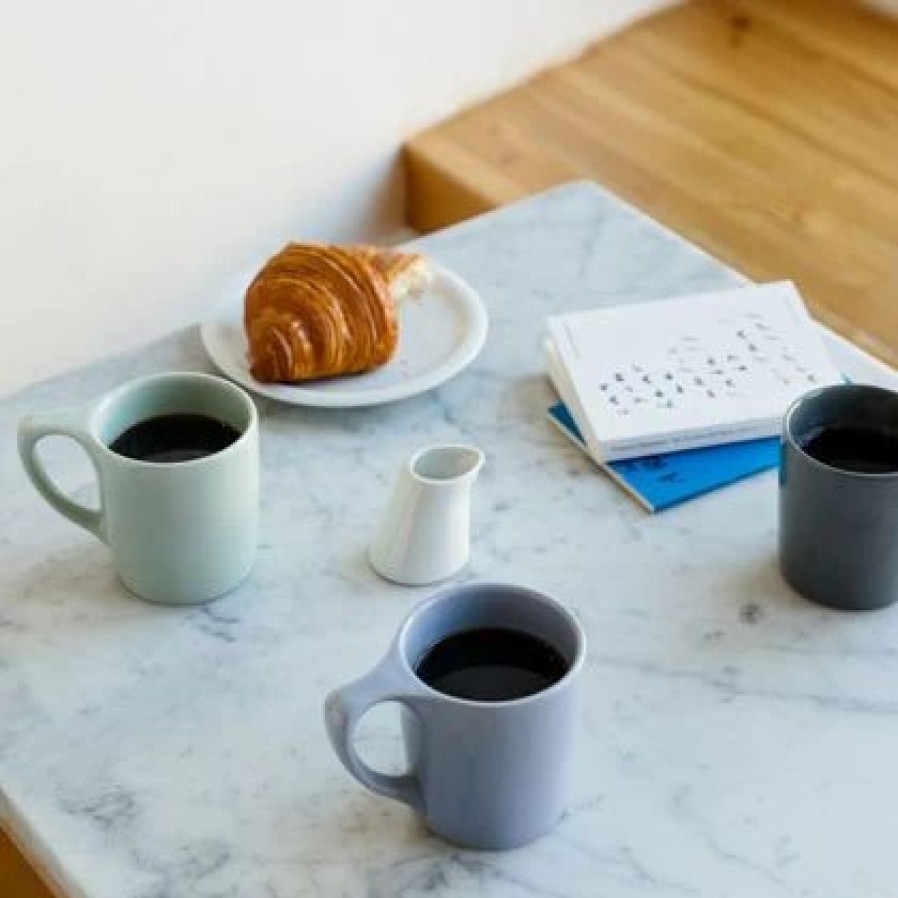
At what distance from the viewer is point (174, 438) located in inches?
38.6

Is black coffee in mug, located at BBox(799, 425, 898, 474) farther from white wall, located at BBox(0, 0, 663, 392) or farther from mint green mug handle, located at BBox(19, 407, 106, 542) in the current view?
white wall, located at BBox(0, 0, 663, 392)

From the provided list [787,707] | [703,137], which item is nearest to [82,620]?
[787,707]

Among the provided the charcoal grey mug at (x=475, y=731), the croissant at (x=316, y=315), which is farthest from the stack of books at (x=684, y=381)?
the charcoal grey mug at (x=475, y=731)

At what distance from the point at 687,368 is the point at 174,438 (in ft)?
1.11

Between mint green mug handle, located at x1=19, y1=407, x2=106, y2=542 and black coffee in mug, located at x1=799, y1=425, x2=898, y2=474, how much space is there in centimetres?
39

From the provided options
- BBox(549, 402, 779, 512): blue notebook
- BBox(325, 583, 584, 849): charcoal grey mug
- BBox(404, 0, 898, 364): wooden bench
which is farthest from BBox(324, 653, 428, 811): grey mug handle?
BBox(404, 0, 898, 364): wooden bench

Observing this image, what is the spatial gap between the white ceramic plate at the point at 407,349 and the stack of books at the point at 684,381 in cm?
6

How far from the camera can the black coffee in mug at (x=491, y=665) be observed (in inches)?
32.1

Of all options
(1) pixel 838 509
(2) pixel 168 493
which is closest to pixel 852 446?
(1) pixel 838 509

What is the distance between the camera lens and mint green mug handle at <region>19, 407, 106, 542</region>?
36.8 inches

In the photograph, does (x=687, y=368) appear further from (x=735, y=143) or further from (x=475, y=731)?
(x=735, y=143)

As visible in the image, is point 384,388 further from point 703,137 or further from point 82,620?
point 703,137

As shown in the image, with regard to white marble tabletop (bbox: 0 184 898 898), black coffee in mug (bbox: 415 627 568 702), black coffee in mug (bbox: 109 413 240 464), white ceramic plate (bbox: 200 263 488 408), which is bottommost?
white marble tabletop (bbox: 0 184 898 898)

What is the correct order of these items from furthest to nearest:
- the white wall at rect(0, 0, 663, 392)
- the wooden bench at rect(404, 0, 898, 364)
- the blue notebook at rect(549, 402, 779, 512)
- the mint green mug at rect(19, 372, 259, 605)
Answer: the wooden bench at rect(404, 0, 898, 364), the white wall at rect(0, 0, 663, 392), the blue notebook at rect(549, 402, 779, 512), the mint green mug at rect(19, 372, 259, 605)
